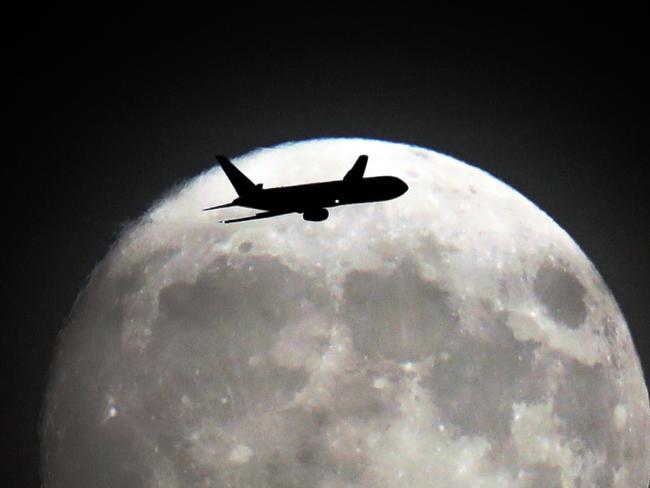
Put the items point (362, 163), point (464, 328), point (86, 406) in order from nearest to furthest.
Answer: point (362, 163) → point (464, 328) → point (86, 406)

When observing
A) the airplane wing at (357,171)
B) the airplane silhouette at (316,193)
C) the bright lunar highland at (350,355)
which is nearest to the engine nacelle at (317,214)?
the airplane silhouette at (316,193)

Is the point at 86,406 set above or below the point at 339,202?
below

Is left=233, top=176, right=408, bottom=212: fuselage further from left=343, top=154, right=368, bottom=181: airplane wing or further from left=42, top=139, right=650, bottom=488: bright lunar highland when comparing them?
left=42, top=139, right=650, bottom=488: bright lunar highland

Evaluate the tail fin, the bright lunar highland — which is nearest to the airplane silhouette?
the tail fin

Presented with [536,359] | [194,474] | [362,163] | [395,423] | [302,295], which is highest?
[362,163]

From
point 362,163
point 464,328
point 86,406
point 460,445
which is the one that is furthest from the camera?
point 86,406

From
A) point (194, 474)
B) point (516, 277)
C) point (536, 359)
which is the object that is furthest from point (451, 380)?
point (194, 474)

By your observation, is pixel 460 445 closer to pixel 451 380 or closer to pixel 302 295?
pixel 451 380

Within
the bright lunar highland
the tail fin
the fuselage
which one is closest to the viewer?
the fuselage
